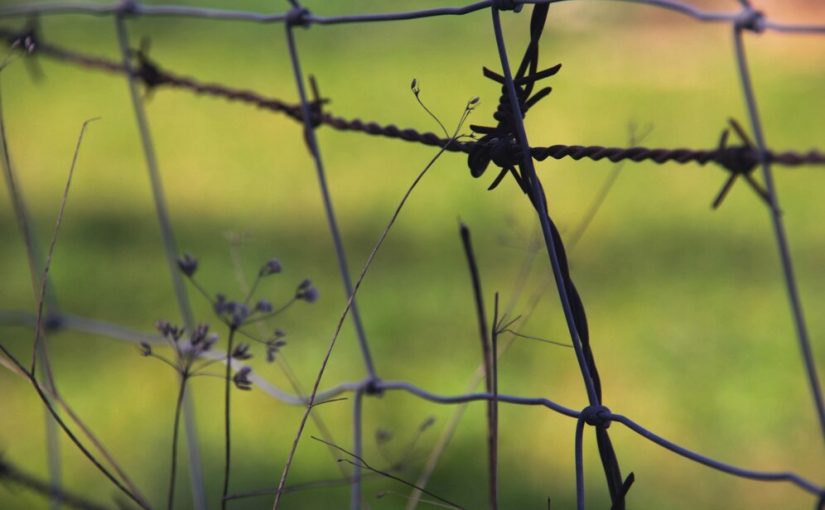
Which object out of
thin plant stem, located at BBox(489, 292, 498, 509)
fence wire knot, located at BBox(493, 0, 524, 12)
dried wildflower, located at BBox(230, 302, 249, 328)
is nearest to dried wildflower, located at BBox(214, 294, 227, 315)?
dried wildflower, located at BBox(230, 302, 249, 328)

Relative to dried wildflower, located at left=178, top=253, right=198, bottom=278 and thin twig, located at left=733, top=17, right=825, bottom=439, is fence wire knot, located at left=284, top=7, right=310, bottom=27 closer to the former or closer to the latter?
dried wildflower, located at left=178, top=253, right=198, bottom=278

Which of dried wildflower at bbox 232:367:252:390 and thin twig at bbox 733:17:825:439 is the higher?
thin twig at bbox 733:17:825:439

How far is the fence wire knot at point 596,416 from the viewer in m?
0.81

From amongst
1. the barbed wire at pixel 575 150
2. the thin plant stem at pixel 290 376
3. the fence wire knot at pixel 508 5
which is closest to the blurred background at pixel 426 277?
the thin plant stem at pixel 290 376

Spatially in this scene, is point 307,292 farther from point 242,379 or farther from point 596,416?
point 596,416

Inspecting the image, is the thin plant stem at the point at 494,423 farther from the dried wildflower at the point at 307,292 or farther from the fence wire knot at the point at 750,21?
the fence wire knot at the point at 750,21

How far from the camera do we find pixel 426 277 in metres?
3.15

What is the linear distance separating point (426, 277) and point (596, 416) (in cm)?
234

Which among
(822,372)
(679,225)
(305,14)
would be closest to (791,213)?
(679,225)

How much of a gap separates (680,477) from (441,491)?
0.52 meters

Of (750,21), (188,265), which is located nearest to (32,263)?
(188,265)

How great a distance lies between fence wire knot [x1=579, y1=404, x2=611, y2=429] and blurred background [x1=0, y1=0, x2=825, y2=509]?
0.89 ft

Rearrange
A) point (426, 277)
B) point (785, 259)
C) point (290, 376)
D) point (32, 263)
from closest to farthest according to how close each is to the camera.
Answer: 1. point (785, 259)
2. point (32, 263)
3. point (290, 376)
4. point (426, 277)

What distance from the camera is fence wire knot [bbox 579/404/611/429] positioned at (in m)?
0.81
